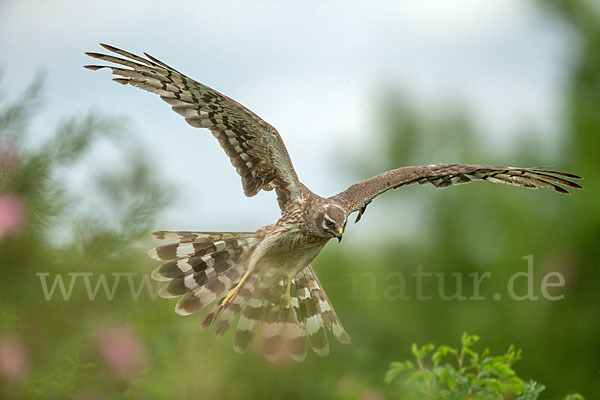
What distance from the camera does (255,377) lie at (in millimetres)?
7957


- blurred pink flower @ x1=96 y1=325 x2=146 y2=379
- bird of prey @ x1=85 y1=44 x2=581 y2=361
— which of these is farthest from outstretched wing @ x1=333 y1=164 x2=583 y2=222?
blurred pink flower @ x1=96 y1=325 x2=146 y2=379

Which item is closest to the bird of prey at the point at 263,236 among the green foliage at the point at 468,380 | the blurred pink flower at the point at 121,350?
the blurred pink flower at the point at 121,350

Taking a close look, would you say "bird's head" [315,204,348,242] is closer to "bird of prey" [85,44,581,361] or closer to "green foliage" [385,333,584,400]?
"bird of prey" [85,44,581,361]

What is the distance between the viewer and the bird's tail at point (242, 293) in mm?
4992

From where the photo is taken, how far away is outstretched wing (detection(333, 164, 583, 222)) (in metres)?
4.95

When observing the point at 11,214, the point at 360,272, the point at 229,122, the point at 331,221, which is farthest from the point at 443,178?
the point at 360,272

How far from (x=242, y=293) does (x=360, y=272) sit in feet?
28.4

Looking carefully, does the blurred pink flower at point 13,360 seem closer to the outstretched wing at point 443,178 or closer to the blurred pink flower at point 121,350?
the blurred pink flower at point 121,350

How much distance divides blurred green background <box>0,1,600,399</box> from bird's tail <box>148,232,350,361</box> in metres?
0.34

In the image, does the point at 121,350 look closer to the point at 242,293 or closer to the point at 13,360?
the point at 13,360

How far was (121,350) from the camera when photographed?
362cm

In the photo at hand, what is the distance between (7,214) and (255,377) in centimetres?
542

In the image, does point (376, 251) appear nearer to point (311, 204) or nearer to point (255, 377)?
point (255, 377)

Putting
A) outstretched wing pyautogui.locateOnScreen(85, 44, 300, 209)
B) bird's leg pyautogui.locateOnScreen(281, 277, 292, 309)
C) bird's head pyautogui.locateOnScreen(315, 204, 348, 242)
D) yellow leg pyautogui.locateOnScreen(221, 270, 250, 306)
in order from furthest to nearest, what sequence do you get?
1. bird's leg pyautogui.locateOnScreen(281, 277, 292, 309)
2. yellow leg pyautogui.locateOnScreen(221, 270, 250, 306)
3. bird's head pyautogui.locateOnScreen(315, 204, 348, 242)
4. outstretched wing pyautogui.locateOnScreen(85, 44, 300, 209)
